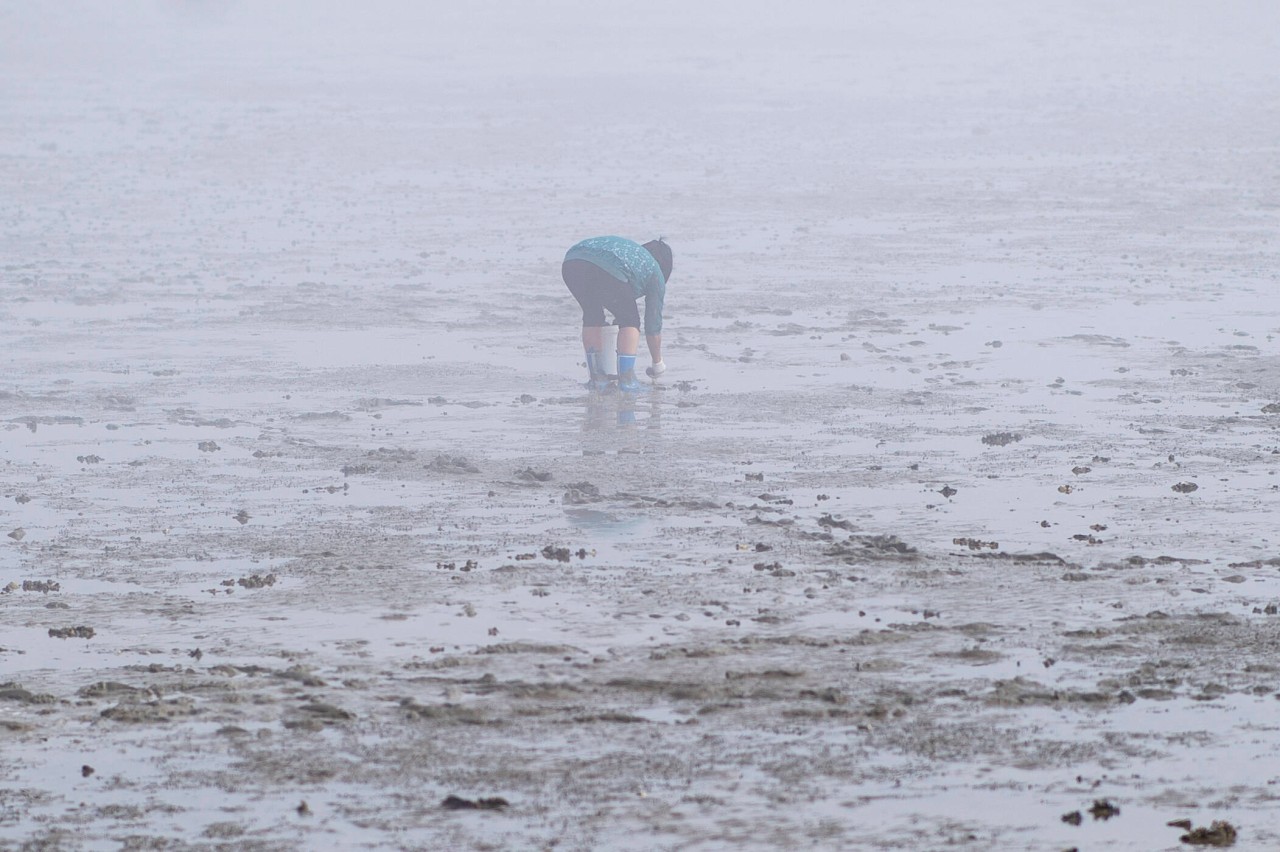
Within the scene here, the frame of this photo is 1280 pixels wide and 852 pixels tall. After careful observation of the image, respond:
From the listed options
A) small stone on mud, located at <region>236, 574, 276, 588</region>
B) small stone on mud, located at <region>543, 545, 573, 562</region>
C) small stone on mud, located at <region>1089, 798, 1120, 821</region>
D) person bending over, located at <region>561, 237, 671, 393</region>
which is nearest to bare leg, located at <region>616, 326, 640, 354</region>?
person bending over, located at <region>561, 237, 671, 393</region>

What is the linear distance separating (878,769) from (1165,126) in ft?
114

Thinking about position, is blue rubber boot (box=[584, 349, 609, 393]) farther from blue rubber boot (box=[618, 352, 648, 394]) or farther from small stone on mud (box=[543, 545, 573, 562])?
small stone on mud (box=[543, 545, 573, 562])

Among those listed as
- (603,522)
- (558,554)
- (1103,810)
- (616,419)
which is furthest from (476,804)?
(616,419)

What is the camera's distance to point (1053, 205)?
1117 inches

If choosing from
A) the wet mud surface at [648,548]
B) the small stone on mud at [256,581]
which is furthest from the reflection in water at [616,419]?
the small stone on mud at [256,581]

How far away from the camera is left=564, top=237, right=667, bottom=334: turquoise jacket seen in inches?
575

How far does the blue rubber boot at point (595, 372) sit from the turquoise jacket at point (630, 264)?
1.31 ft

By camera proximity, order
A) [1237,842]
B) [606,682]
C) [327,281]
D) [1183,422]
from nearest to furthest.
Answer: [1237,842]
[606,682]
[1183,422]
[327,281]

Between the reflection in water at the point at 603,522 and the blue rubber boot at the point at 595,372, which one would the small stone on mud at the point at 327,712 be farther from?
the blue rubber boot at the point at 595,372

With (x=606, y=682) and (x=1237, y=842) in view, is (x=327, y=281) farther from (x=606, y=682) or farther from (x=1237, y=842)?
(x=1237, y=842)

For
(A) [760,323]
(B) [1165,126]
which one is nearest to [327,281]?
(A) [760,323]

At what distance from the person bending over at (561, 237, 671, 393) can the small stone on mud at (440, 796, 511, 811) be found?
8.57 m

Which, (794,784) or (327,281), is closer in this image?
(794,784)

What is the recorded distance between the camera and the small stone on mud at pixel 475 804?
20.3 ft
